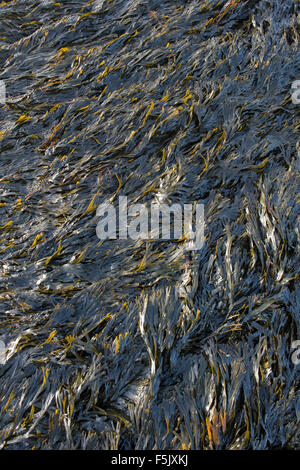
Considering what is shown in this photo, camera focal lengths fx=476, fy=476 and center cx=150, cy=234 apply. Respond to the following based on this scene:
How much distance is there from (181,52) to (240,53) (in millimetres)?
270

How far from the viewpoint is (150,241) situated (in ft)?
5.62

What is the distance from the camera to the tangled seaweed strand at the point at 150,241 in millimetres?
1390

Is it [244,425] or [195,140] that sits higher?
[195,140]

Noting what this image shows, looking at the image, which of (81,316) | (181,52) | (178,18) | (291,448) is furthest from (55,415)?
(178,18)

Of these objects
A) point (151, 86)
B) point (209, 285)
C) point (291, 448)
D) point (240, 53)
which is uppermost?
point (240, 53)

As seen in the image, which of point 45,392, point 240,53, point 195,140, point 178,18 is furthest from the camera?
point 178,18

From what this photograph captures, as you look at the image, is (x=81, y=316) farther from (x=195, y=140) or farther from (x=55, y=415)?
(x=195, y=140)

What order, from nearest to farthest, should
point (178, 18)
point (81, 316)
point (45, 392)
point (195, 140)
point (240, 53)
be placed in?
point (45, 392) → point (81, 316) → point (195, 140) → point (240, 53) → point (178, 18)

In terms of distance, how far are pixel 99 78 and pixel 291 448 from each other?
1739mm

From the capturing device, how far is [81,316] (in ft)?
5.21

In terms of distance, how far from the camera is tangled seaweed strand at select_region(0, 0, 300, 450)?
1390 millimetres

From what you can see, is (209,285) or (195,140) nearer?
(209,285)

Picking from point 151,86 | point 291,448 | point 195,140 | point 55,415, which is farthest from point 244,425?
point 151,86

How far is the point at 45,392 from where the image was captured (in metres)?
1.45
